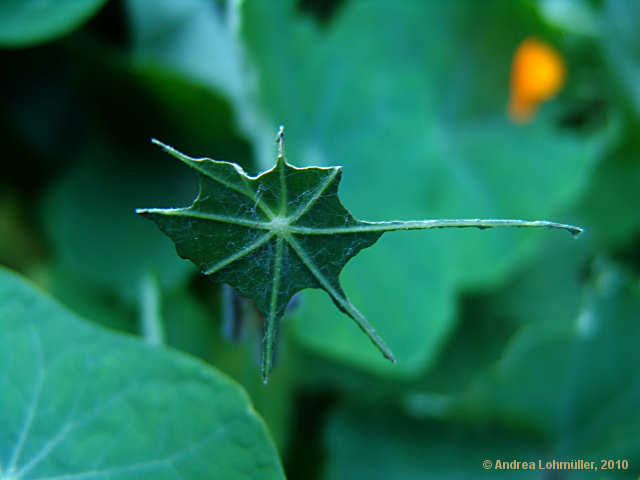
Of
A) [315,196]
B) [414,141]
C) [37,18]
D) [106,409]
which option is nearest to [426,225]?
[315,196]

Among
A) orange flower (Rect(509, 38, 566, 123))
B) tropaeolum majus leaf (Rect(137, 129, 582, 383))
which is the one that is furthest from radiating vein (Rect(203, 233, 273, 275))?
orange flower (Rect(509, 38, 566, 123))

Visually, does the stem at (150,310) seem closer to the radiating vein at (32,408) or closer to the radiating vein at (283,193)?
the radiating vein at (32,408)

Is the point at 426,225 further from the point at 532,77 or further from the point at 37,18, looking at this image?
the point at 532,77

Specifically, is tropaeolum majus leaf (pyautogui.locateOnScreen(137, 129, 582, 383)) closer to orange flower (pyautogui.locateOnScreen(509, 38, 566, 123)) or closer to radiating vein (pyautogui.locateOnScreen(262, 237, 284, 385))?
radiating vein (pyautogui.locateOnScreen(262, 237, 284, 385))

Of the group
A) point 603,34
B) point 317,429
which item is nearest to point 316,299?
point 317,429

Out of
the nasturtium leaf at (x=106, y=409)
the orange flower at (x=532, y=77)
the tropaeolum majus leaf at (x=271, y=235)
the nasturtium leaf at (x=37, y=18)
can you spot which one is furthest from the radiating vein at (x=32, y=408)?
the orange flower at (x=532, y=77)

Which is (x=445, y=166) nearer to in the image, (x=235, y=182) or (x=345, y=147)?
(x=345, y=147)
